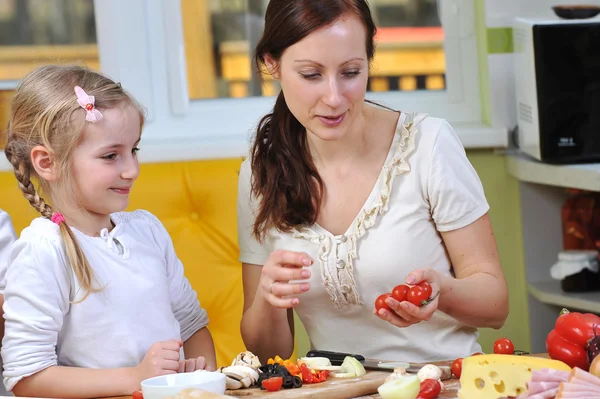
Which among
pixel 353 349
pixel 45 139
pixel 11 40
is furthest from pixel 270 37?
pixel 11 40

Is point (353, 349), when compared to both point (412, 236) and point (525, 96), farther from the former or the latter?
point (525, 96)

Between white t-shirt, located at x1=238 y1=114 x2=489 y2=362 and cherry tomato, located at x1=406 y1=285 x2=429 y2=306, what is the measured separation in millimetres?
335

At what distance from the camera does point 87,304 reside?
4.52ft

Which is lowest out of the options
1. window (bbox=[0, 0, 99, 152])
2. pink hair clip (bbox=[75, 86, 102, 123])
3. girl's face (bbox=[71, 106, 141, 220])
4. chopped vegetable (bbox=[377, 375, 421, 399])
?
chopped vegetable (bbox=[377, 375, 421, 399])

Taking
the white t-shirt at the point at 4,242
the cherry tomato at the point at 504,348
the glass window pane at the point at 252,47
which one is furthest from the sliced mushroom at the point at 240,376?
the glass window pane at the point at 252,47

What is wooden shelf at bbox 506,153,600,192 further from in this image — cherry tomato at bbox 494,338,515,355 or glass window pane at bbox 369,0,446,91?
cherry tomato at bbox 494,338,515,355

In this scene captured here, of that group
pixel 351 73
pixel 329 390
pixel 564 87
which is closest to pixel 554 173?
pixel 564 87

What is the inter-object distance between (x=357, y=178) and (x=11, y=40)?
124 cm

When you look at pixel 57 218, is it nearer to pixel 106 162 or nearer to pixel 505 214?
pixel 106 162

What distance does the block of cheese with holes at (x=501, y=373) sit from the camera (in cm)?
106

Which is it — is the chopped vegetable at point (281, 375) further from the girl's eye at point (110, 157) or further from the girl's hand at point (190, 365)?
the girl's eye at point (110, 157)

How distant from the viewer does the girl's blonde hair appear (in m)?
1.39

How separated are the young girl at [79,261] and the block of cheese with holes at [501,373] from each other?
450 mm

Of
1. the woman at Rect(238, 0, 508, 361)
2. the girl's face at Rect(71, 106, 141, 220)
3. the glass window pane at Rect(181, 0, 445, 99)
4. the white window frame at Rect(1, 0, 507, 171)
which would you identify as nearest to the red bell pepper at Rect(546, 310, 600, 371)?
the woman at Rect(238, 0, 508, 361)
